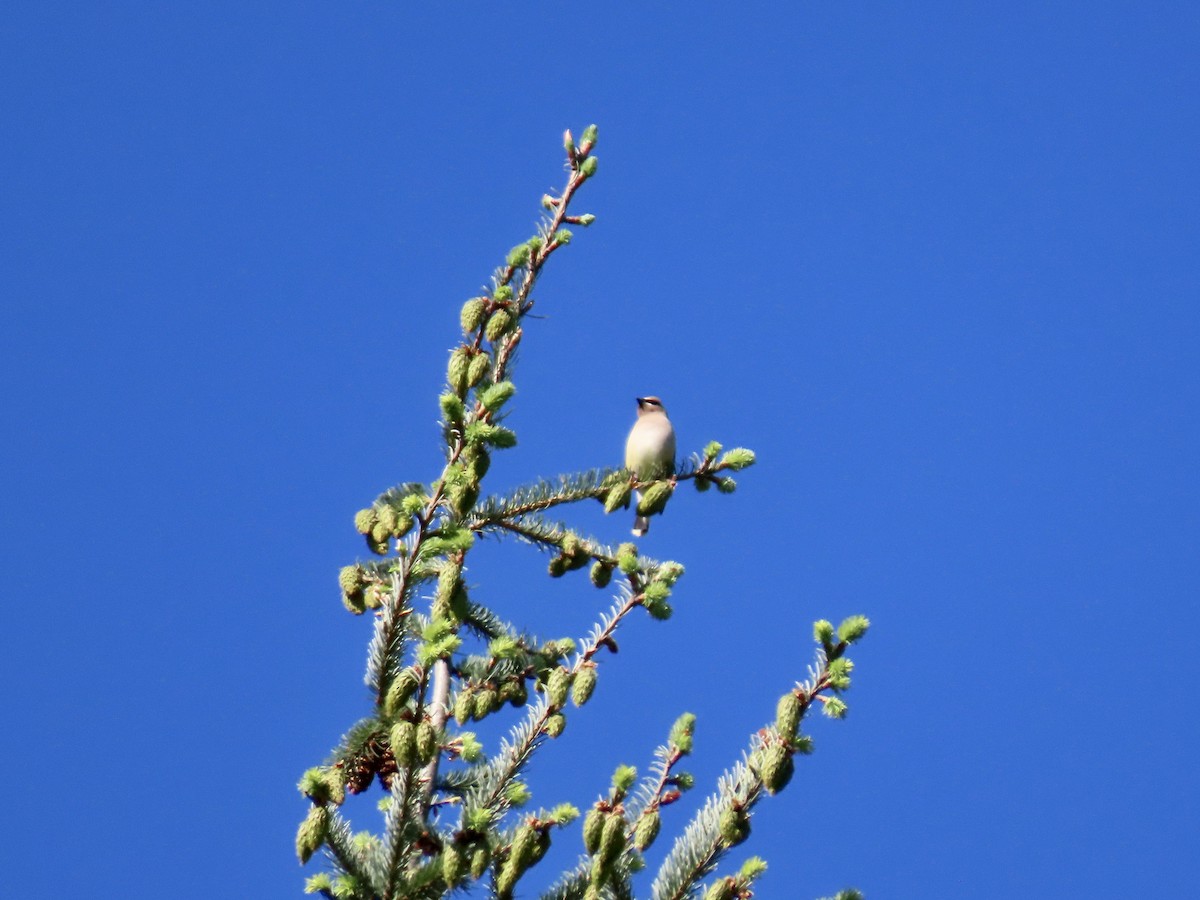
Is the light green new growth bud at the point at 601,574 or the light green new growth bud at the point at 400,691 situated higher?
the light green new growth bud at the point at 601,574

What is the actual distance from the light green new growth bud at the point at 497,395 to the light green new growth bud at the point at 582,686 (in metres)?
0.86

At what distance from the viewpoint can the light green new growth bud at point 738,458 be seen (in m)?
5.06

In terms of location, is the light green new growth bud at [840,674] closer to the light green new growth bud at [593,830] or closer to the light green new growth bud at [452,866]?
the light green new growth bud at [593,830]

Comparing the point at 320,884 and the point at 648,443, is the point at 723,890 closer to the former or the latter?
the point at 320,884

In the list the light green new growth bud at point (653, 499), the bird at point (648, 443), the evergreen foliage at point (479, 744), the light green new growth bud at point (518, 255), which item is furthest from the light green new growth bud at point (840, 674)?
the bird at point (648, 443)

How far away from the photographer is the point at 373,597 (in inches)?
180

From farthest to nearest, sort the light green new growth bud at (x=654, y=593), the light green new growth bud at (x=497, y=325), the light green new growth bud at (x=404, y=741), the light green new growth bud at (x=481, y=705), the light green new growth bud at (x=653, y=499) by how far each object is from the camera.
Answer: the light green new growth bud at (x=653, y=499) → the light green new growth bud at (x=654, y=593) → the light green new growth bud at (x=497, y=325) → the light green new growth bud at (x=481, y=705) → the light green new growth bud at (x=404, y=741)

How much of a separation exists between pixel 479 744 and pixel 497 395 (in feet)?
3.27

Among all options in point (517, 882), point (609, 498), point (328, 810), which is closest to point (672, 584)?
point (609, 498)

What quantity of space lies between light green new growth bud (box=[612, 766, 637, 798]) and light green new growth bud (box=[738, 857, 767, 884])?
1.34 ft

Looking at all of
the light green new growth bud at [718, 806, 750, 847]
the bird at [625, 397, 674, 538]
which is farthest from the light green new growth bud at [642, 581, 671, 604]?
the bird at [625, 397, 674, 538]

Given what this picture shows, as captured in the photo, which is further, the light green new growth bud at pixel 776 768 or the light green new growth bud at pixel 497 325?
the light green new growth bud at pixel 497 325

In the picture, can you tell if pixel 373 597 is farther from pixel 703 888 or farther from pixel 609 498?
pixel 703 888

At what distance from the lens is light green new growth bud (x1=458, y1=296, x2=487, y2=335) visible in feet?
13.7
